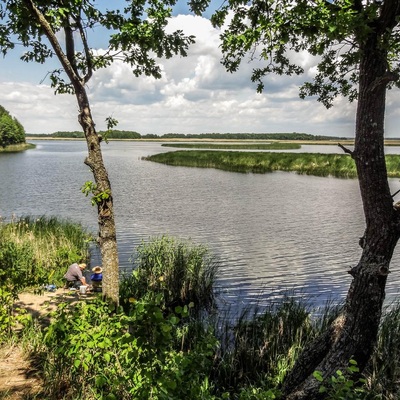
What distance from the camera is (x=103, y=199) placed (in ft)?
26.1

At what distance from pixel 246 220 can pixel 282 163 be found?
118 feet

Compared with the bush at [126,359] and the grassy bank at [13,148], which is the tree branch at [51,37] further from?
the grassy bank at [13,148]

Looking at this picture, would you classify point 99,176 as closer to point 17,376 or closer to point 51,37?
point 51,37

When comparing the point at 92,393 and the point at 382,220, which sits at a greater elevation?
the point at 382,220

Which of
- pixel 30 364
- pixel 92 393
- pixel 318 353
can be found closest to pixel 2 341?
pixel 30 364

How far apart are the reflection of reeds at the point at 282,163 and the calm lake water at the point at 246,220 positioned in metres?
7.02

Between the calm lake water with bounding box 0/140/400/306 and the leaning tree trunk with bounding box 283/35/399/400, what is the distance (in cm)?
625

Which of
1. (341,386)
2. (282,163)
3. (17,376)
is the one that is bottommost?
(17,376)

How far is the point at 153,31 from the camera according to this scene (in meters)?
7.59

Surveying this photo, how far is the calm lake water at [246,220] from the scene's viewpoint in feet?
46.8

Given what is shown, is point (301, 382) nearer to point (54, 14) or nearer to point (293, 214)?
point (54, 14)

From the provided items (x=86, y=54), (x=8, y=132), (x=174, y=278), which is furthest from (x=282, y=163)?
(x=8, y=132)

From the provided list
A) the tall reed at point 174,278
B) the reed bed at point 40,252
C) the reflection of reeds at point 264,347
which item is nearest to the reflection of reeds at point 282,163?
the reed bed at point 40,252

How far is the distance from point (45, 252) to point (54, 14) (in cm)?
939
